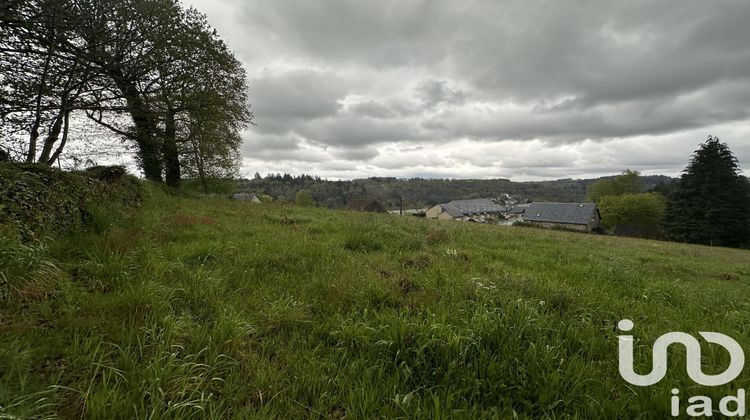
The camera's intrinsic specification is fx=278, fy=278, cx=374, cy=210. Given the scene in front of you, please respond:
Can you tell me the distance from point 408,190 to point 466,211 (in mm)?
60358

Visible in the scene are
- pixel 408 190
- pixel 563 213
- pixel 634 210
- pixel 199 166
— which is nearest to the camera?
pixel 199 166

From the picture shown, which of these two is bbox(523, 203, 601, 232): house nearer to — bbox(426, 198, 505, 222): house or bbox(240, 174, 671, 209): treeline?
bbox(426, 198, 505, 222): house

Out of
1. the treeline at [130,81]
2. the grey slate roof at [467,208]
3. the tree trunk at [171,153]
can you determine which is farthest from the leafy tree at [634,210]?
the tree trunk at [171,153]

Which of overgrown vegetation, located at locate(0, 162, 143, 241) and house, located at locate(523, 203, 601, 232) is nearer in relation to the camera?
overgrown vegetation, located at locate(0, 162, 143, 241)

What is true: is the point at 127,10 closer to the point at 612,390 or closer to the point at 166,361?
the point at 166,361

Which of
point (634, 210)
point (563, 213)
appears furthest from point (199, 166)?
point (634, 210)

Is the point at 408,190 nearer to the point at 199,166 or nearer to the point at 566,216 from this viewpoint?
the point at 566,216

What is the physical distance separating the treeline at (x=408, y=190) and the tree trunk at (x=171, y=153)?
79819mm

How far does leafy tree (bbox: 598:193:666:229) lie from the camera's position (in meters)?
55.7

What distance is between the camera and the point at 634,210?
56.5 m

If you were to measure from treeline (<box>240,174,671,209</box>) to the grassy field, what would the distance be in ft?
309

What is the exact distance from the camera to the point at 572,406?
7.38ft

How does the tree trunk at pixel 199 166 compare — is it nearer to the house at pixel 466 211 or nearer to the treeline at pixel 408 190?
the house at pixel 466 211

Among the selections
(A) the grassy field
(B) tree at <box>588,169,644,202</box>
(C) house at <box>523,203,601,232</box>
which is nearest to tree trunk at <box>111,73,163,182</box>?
(A) the grassy field
